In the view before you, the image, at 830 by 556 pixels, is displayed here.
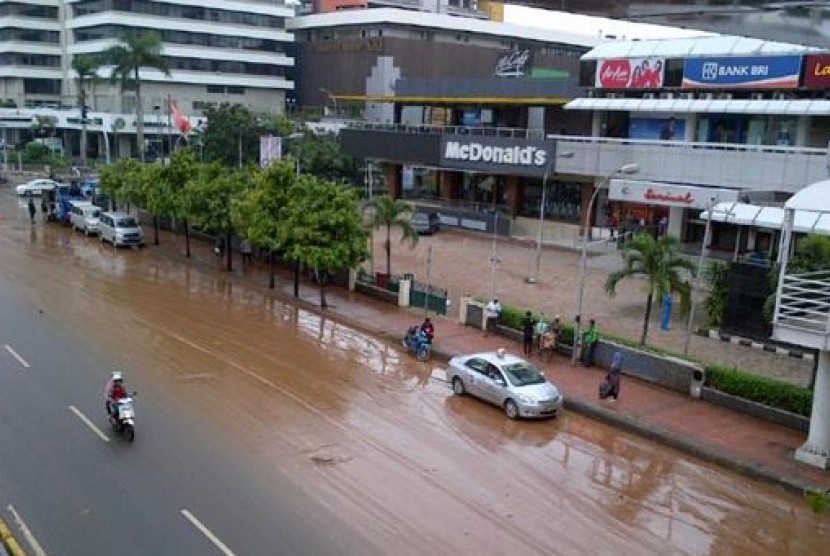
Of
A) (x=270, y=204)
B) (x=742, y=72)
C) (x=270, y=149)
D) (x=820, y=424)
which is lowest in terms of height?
(x=820, y=424)

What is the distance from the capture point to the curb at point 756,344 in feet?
87.1

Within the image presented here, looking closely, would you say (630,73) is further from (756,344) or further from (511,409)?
(511,409)

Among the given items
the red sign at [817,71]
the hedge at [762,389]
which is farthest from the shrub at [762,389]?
the red sign at [817,71]

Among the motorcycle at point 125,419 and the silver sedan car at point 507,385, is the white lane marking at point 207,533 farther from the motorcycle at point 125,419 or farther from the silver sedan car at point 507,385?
the silver sedan car at point 507,385

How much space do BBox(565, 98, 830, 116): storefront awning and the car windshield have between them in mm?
24831

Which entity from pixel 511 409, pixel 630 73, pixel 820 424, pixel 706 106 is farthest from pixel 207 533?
pixel 630 73

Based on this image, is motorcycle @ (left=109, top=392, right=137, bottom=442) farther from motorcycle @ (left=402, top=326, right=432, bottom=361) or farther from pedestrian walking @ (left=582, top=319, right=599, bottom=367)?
pedestrian walking @ (left=582, top=319, right=599, bottom=367)

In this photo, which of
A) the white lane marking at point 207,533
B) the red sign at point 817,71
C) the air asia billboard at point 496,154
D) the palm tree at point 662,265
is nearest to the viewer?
the white lane marking at point 207,533

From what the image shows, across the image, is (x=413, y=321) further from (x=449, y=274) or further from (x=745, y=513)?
(x=745, y=513)

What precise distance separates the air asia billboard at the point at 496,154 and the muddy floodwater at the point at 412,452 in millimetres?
22314

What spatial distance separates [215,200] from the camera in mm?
38250

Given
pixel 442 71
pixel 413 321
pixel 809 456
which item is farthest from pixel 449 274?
pixel 442 71

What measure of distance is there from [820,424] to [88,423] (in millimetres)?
15955

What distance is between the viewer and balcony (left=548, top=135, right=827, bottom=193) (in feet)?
122
